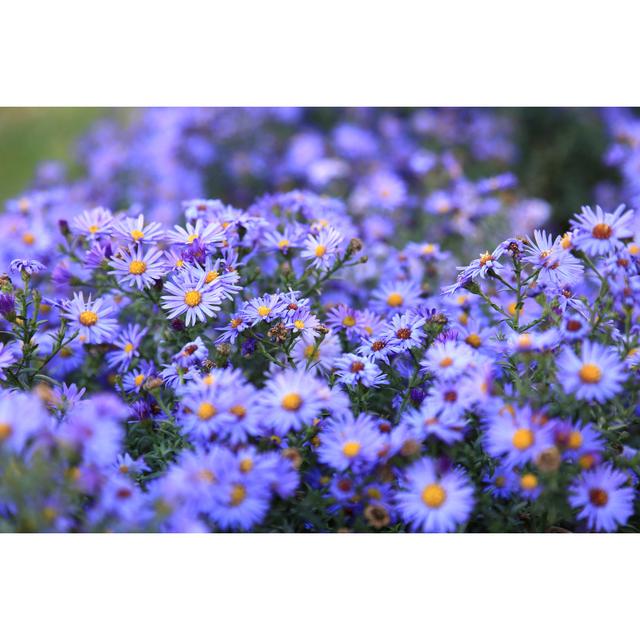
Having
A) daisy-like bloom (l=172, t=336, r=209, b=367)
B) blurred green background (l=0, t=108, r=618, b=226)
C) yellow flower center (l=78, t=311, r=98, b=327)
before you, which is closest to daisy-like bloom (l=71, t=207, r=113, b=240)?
yellow flower center (l=78, t=311, r=98, b=327)

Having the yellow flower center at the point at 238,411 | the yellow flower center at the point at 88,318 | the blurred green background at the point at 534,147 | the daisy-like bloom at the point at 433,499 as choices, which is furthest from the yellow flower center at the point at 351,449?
the blurred green background at the point at 534,147

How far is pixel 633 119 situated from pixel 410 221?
147cm

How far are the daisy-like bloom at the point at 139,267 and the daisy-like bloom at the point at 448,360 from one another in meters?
0.72

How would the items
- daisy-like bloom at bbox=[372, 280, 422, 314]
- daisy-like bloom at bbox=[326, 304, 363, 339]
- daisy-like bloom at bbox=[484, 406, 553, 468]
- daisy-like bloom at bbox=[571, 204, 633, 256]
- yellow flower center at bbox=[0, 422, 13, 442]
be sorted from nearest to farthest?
yellow flower center at bbox=[0, 422, 13, 442] < daisy-like bloom at bbox=[484, 406, 553, 468] < daisy-like bloom at bbox=[571, 204, 633, 256] < daisy-like bloom at bbox=[326, 304, 363, 339] < daisy-like bloom at bbox=[372, 280, 422, 314]

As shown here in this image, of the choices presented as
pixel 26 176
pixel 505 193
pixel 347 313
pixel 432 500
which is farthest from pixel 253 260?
pixel 26 176

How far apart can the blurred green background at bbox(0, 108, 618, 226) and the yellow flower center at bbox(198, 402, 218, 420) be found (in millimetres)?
2358

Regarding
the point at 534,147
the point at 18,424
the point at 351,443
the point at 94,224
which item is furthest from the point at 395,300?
the point at 534,147

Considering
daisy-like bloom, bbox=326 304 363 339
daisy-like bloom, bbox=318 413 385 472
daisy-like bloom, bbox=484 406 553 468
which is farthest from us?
daisy-like bloom, bbox=326 304 363 339

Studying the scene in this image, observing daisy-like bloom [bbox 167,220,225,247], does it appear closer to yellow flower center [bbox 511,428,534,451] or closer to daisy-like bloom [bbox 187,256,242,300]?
daisy-like bloom [bbox 187,256,242,300]

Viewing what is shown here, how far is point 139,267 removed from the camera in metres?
1.87

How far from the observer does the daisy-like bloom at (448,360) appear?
1.59 metres

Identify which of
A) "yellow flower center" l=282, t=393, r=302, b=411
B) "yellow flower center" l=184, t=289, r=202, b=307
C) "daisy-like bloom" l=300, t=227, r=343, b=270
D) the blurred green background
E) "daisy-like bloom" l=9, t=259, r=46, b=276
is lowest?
"yellow flower center" l=282, t=393, r=302, b=411

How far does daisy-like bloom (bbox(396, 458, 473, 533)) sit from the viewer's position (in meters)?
1.46

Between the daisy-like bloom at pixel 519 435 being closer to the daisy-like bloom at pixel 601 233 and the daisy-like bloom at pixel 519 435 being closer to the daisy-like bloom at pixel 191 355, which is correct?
the daisy-like bloom at pixel 601 233
